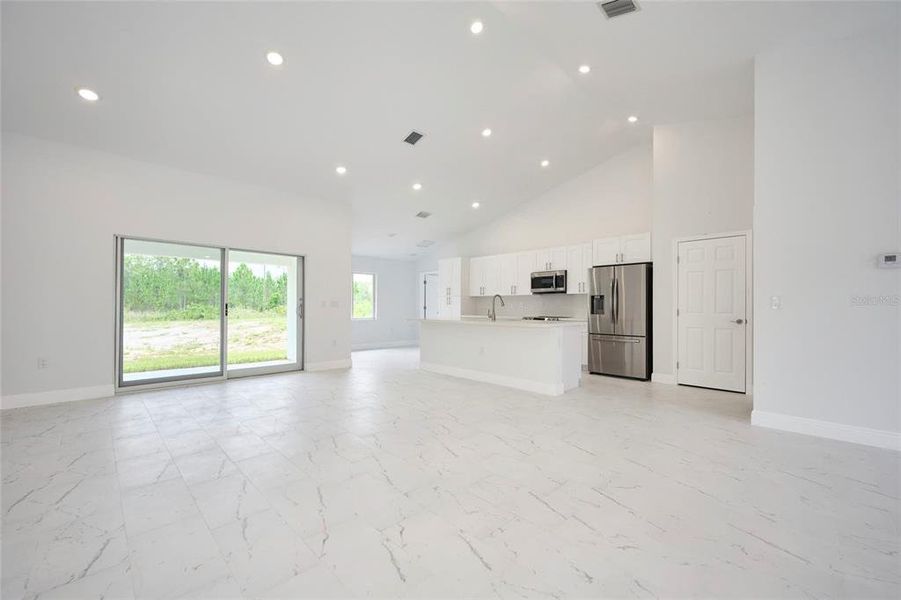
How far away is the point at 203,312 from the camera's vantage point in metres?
5.58

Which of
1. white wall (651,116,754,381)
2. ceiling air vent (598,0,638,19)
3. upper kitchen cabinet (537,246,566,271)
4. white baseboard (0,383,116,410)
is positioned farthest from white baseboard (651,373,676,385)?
white baseboard (0,383,116,410)

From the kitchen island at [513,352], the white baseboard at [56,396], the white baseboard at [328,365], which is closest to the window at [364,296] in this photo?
the white baseboard at [328,365]

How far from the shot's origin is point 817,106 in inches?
130

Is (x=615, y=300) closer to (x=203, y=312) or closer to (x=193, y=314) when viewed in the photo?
(x=203, y=312)

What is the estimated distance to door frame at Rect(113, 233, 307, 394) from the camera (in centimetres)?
477

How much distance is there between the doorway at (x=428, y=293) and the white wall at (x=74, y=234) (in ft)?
18.8

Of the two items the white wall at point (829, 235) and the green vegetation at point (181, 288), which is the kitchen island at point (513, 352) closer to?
the white wall at point (829, 235)

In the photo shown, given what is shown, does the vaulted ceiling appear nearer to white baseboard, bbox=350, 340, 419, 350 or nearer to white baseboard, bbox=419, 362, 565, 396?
white baseboard, bbox=419, 362, 565, 396

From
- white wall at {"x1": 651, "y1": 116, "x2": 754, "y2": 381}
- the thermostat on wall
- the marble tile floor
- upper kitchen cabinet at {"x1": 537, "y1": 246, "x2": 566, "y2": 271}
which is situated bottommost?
the marble tile floor

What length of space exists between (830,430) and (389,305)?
29.3ft

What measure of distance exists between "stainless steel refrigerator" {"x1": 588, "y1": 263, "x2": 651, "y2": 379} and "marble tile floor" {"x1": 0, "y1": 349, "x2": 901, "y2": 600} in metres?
2.01

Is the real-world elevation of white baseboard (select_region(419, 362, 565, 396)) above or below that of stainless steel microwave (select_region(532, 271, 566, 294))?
below


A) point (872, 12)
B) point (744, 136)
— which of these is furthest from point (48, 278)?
point (744, 136)

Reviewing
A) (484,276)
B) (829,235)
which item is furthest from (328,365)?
(829,235)
